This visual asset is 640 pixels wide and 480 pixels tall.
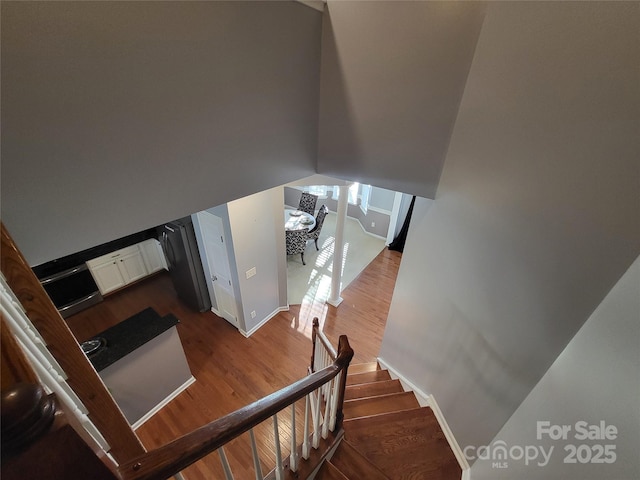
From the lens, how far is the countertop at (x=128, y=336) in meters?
2.27

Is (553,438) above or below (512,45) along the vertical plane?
below

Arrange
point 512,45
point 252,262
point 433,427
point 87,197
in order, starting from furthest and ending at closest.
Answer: point 252,262
point 433,427
point 512,45
point 87,197

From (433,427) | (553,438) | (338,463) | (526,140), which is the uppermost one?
(526,140)

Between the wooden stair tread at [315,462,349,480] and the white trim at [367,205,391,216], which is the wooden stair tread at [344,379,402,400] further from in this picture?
the white trim at [367,205,391,216]

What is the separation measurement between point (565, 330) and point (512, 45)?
4.54 feet

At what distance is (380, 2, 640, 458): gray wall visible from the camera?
97 centimetres

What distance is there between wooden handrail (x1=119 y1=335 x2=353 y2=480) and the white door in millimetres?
2437

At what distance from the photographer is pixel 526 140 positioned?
126 centimetres

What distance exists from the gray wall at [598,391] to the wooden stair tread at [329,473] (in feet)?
3.21

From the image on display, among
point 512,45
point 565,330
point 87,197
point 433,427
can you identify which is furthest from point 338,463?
point 512,45

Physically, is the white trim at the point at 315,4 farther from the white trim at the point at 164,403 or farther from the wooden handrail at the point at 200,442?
the white trim at the point at 164,403

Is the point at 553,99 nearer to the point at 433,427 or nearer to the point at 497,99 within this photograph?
the point at 497,99

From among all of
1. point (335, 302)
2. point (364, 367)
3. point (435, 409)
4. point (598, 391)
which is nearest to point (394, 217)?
point (335, 302)

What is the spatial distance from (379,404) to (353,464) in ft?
2.54
